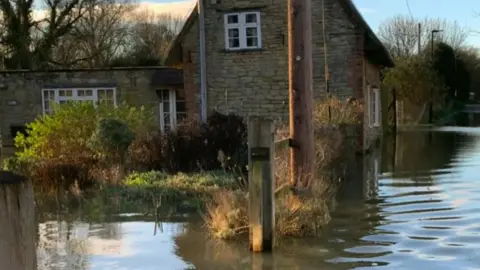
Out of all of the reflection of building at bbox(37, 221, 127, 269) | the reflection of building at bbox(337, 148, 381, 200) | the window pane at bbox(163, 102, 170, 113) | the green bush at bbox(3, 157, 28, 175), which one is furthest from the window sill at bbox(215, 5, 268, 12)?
the reflection of building at bbox(37, 221, 127, 269)

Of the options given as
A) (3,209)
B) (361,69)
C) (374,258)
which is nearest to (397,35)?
(361,69)

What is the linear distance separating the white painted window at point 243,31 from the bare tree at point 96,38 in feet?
60.3

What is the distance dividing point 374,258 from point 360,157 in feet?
37.5

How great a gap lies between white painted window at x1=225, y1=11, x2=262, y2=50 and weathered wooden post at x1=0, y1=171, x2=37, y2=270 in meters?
18.5

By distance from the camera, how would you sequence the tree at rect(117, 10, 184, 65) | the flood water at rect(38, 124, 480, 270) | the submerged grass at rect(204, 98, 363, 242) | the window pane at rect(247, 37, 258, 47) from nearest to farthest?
the flood water at rect(38, 124, 480, 270) < the submerged grass at rect(204, 98, 363, 242) < the window pane at rect(247, 37, 258, 47) < the tree at rect(117, 10, 184, 65)

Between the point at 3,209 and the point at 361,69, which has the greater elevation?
the point at 361,69

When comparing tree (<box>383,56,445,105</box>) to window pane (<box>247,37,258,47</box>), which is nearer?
window pane (<box>247,37,258,47</box>)

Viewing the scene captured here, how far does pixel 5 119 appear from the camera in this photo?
2506cm

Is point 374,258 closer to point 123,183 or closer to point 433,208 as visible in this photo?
point 433,208

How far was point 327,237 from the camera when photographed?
24.5ft

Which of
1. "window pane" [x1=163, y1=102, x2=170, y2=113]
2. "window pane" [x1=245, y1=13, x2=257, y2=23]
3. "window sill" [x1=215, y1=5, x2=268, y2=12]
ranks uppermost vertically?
"window sill" [x1=215, y1=5, x2=268, y2=12]

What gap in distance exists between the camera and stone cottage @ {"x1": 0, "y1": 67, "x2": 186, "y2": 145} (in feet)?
77.5

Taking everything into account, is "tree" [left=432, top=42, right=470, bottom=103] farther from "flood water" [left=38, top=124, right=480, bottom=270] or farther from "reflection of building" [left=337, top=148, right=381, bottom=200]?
"flood water" [left=38, top=124, right=480, bottom=270]

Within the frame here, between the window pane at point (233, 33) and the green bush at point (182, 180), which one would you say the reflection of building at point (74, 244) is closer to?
the green bush at point (182, 180)
